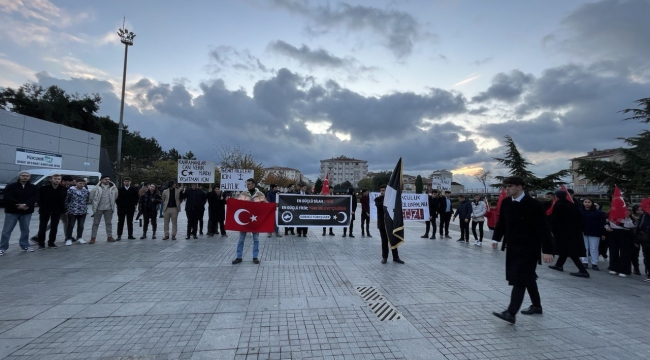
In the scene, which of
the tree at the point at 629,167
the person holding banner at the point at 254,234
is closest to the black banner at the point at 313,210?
the person holding banner at the point at 254,234

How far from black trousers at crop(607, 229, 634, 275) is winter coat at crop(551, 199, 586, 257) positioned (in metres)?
1.02

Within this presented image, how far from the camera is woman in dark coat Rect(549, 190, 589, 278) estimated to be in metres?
7.39

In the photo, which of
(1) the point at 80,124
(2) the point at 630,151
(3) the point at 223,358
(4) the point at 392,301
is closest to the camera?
(3) the point at 223,358

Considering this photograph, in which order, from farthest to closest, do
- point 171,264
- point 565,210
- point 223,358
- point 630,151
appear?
point 630,151 → point 565,210 → point 171,264 → point 223,358

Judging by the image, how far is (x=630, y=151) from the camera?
19.6m

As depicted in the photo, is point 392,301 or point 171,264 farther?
point 171,264

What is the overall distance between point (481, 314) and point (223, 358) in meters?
3.51

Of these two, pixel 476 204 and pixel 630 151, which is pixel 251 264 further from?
pixel 630 151

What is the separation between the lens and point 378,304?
480cm

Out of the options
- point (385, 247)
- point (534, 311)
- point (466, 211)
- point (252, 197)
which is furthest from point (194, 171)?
point (534, 311)

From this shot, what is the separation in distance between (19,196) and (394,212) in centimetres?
936

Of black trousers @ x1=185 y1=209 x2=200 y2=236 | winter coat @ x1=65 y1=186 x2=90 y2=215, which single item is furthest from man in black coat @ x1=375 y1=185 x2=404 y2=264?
winter coat @ x1=65 y1=186 x2=90 y2=215

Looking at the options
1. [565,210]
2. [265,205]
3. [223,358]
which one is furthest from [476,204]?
[223,358]

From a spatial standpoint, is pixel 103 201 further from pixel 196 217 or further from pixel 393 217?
pixel 393 217
